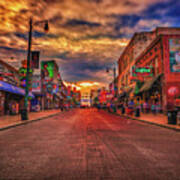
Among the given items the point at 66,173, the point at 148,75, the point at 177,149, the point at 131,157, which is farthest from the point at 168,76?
the point at 66,173

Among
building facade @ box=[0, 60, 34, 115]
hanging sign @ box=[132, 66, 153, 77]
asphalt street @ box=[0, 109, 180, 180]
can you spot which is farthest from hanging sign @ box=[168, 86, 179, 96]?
building facade @ box=[0, 60, 34, 115]

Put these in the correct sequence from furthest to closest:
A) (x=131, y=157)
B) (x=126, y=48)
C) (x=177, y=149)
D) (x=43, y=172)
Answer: (x=126, y=48) → (x=177, y=149) → (x=131, y=157) → (x=43, y=172)

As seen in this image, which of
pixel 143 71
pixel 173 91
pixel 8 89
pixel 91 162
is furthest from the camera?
pixel 143 71

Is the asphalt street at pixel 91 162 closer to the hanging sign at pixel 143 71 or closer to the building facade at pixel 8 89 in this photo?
the building facade at pixel 8 89

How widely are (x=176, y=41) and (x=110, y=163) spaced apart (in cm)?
2409

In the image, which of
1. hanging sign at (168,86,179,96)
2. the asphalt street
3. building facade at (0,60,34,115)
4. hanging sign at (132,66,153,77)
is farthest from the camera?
hanging sign at (132,66,153,77)

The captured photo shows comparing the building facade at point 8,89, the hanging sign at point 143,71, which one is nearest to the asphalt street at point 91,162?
the building facade at point 8,89

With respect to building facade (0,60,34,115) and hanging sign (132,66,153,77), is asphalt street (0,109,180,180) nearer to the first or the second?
building facade (0,60,34,115)

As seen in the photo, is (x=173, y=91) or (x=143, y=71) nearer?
(x=173, y=91)

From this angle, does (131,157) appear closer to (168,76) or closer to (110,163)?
(110,163)

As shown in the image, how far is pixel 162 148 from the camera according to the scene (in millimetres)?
6613

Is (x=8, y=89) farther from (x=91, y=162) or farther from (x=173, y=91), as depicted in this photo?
(x=173, y=91)

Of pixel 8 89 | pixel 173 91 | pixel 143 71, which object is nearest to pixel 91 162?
pixel 8 89

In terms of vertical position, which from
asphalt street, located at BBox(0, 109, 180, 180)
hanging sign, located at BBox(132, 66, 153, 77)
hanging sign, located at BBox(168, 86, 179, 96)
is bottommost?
asphalt street, located at BBox(0, 109, 180, 180)
